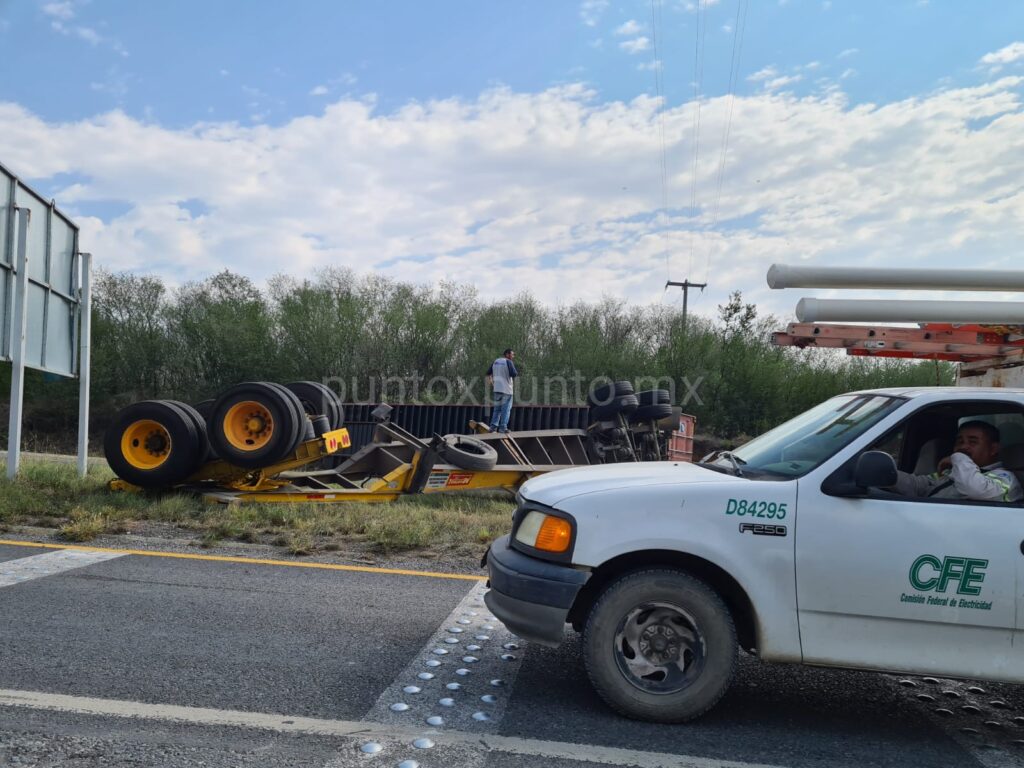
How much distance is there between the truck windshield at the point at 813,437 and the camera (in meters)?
4.09

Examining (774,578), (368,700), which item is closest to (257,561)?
(368,700)

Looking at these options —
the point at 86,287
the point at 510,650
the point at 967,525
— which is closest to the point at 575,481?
the point at 510,650

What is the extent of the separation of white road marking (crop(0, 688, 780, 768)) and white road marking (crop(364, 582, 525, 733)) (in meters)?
0.12

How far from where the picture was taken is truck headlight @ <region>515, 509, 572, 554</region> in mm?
3938

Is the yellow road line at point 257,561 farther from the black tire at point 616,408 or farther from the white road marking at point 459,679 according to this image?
the black tire at point 616,408

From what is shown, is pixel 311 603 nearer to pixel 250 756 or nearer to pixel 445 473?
pixel 250 756

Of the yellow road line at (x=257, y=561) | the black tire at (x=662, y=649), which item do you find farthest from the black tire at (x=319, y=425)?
the black tire at (x=662, y=649)

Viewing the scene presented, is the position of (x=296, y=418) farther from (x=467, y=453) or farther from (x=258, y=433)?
(x=467, y=453)

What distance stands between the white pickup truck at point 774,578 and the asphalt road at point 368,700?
0.37 metres

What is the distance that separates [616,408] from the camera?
12.5m

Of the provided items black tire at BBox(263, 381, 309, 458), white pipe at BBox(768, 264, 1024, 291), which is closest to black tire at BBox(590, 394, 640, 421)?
black tire at BBox(263, 381, 309, 458)

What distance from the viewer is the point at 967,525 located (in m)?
3.77

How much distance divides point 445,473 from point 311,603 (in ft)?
16.0

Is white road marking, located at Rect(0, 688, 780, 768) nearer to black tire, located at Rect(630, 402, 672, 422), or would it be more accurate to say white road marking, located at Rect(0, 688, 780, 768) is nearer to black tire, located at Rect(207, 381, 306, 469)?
black tire, located at Rect(207, 381, 306, 469)
